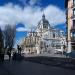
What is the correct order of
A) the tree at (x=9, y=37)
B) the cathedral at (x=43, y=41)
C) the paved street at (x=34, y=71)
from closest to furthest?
the paved street at (x=34, y=71) → the tree at (x=9, y=37) → the cathedral at (x=43, y=41)

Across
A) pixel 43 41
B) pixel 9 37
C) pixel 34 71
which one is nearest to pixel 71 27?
pixel 9 37

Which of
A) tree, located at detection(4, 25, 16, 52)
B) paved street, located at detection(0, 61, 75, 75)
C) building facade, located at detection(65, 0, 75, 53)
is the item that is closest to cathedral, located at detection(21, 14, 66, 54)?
tree, located at detection(4, 25, 16, 52)

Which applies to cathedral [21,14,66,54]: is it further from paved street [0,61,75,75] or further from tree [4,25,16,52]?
paved street [0,61,75,75]

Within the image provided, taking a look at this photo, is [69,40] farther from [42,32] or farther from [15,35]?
[42,32]

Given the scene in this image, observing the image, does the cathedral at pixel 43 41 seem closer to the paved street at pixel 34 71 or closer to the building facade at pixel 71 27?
the building facade at pixel 71 27

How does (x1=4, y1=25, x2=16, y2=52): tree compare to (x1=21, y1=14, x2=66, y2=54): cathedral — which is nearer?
(x1=4, y1=25, x2=16, y2=52): tree

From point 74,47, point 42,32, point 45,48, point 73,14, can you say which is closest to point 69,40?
point 74,47

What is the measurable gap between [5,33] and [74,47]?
33.1 metres

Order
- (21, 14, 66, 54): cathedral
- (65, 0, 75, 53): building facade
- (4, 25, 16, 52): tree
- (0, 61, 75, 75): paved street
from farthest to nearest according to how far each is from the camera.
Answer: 1. (21, 14, 66, 54): cathedral
2. (4, 25, 16, 52): tree
3. (65, 0, 75, 53): building facade
4. (0, 61, 75, 75): paved street

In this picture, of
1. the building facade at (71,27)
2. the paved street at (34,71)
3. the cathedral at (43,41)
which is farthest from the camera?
the cathedral at (43,41)

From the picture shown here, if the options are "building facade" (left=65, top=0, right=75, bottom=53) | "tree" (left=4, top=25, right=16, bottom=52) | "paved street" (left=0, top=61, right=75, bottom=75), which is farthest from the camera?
"tree" (left=4, top=25, right=16, bottom=52)

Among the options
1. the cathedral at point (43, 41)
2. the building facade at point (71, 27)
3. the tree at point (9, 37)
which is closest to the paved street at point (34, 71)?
the building facade at point (71, 27)

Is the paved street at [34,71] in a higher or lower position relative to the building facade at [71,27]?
lower

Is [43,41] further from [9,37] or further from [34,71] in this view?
[34,71]
